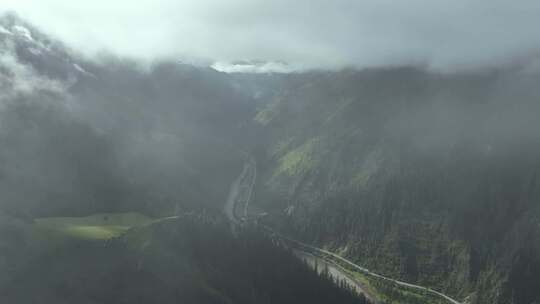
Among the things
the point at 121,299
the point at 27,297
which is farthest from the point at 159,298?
the point at 27,297

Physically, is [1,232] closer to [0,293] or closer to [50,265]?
[50,265]

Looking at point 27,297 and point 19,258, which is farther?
point 19,258

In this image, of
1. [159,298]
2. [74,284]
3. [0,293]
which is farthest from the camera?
[159,298]

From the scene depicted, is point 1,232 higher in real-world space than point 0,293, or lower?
higher

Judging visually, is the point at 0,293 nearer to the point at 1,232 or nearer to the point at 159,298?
the point at 1,232

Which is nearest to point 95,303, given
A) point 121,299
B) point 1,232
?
point 121,299

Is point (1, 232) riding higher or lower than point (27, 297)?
higher

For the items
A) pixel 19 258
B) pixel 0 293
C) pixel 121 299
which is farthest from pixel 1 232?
pixel 121 299

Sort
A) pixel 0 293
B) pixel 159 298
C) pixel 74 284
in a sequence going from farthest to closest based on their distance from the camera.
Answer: pixel 159 298 < pixel 74 284 < pixel 0 293

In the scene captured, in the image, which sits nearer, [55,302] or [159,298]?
[55,302]
